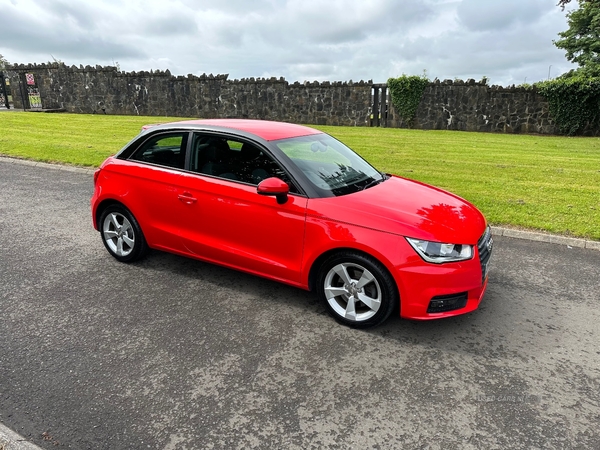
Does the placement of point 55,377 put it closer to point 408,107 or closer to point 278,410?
point 278,410

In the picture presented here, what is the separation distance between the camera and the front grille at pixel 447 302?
→ 3490 millimetres

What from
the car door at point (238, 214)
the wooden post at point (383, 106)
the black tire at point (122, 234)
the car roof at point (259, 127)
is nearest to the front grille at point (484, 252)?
the car door at point (238, 214)

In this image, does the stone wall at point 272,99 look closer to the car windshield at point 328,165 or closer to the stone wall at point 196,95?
the stone wall at point 196,95

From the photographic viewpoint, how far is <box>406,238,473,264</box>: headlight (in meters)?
3.43

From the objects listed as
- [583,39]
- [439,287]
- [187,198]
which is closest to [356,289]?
[439,287]

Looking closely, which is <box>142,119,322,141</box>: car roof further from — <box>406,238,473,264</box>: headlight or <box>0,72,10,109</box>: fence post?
<box>0,72,10,109</box>: fence post

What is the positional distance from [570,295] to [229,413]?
3.60 meters

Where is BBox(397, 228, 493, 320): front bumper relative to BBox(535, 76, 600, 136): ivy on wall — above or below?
below

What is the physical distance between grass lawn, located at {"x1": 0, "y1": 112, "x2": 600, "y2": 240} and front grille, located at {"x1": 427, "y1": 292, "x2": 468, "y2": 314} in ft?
11.2

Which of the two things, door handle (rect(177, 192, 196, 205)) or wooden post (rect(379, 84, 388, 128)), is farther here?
wooden post (rect(379, 84, 388, 128))

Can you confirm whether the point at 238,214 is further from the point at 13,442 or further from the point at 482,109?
the point at 482,109

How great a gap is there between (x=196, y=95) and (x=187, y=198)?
78.8 feet

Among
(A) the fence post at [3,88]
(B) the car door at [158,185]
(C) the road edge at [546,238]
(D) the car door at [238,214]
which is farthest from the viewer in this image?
(A) the fence post at [3,88]

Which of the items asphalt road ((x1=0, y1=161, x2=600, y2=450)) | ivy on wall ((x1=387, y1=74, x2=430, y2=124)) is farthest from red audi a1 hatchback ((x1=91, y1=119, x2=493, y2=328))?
ivy on wall ((x1=387, y1=74, x2=430, y2=124))
